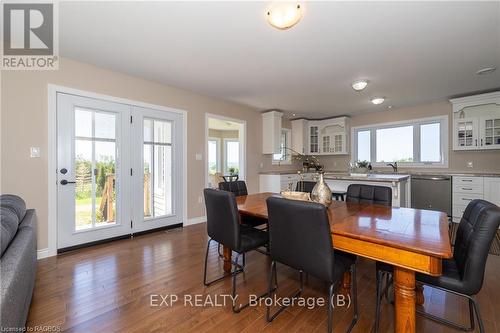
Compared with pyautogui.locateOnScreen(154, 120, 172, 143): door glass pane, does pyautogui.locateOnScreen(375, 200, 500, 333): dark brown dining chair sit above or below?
below

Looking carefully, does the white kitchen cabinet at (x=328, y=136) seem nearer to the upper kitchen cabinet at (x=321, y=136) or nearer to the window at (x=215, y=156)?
the upper kitchen cabinet at (x=321, y=136)

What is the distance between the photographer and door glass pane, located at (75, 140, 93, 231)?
2980mm

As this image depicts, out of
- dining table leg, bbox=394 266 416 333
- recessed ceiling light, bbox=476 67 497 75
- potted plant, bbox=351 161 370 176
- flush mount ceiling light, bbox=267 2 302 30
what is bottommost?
dining table leg, bbox=394 266 416 333

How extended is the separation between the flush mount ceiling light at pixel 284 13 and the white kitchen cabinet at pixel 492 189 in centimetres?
448

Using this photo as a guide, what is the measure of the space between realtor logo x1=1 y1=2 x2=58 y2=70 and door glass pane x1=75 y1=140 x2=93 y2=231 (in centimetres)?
98

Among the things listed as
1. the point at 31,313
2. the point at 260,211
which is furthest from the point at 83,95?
the point at 260,211

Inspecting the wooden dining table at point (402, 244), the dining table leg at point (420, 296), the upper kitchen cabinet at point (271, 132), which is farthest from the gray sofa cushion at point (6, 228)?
the upper kitchen cabinet at point (271, 132)

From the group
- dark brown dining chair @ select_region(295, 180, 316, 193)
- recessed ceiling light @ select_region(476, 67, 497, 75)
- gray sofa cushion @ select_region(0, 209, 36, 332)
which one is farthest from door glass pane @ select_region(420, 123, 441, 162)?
gray sofa cushion @ select_region(0, 209, 36, 332)

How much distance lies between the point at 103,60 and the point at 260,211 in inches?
107

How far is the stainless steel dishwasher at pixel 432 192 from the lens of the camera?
4406mm

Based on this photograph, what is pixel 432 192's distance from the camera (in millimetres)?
4566

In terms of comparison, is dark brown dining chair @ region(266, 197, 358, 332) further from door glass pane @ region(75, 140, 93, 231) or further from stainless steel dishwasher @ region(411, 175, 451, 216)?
stainless steel dishwasher @ region(411, 175, 451, 216)

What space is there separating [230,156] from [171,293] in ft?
23.4

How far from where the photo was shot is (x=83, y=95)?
2.99 metres
